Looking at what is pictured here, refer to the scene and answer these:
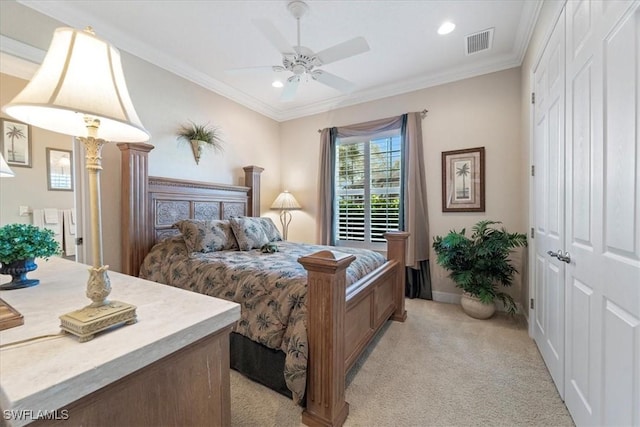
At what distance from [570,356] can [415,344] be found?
1.09m

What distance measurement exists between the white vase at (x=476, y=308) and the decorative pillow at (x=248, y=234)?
2.34m

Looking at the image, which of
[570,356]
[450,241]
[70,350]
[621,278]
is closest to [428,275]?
[450,241]

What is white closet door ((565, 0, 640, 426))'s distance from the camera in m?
1.02

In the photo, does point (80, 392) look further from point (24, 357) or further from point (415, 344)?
point (415, 344)

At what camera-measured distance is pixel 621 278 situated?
1.08 meters

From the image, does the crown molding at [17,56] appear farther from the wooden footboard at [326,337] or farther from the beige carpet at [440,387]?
the beige carpet at [440,387]

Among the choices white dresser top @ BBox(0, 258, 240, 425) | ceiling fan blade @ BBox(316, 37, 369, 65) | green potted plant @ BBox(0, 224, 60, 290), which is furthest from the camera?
ceiling fan blade @ BBox(316, 37, 369, 65)

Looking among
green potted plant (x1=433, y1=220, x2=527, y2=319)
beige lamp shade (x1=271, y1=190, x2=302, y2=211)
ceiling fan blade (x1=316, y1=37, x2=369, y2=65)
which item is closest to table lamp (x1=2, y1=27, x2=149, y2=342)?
ceiling fan blade (x1=316, y1=37, x2=369, y2=65)

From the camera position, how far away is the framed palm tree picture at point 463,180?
3.26 meters

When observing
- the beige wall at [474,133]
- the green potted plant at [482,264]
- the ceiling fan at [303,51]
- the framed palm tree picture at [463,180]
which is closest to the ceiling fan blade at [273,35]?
the ceiling fan at [303,51]

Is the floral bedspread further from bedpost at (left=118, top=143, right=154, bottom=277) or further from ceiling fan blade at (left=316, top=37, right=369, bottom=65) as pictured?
ceiling fan blade at (left=316, top=37, right=369, bottom=65)

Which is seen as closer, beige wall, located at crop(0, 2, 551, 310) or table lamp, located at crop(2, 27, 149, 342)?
table lamp, located at crop(2, 27, 149, 342)

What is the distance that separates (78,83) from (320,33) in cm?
253

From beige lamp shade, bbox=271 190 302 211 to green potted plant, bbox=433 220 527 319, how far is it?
90.4 inches
